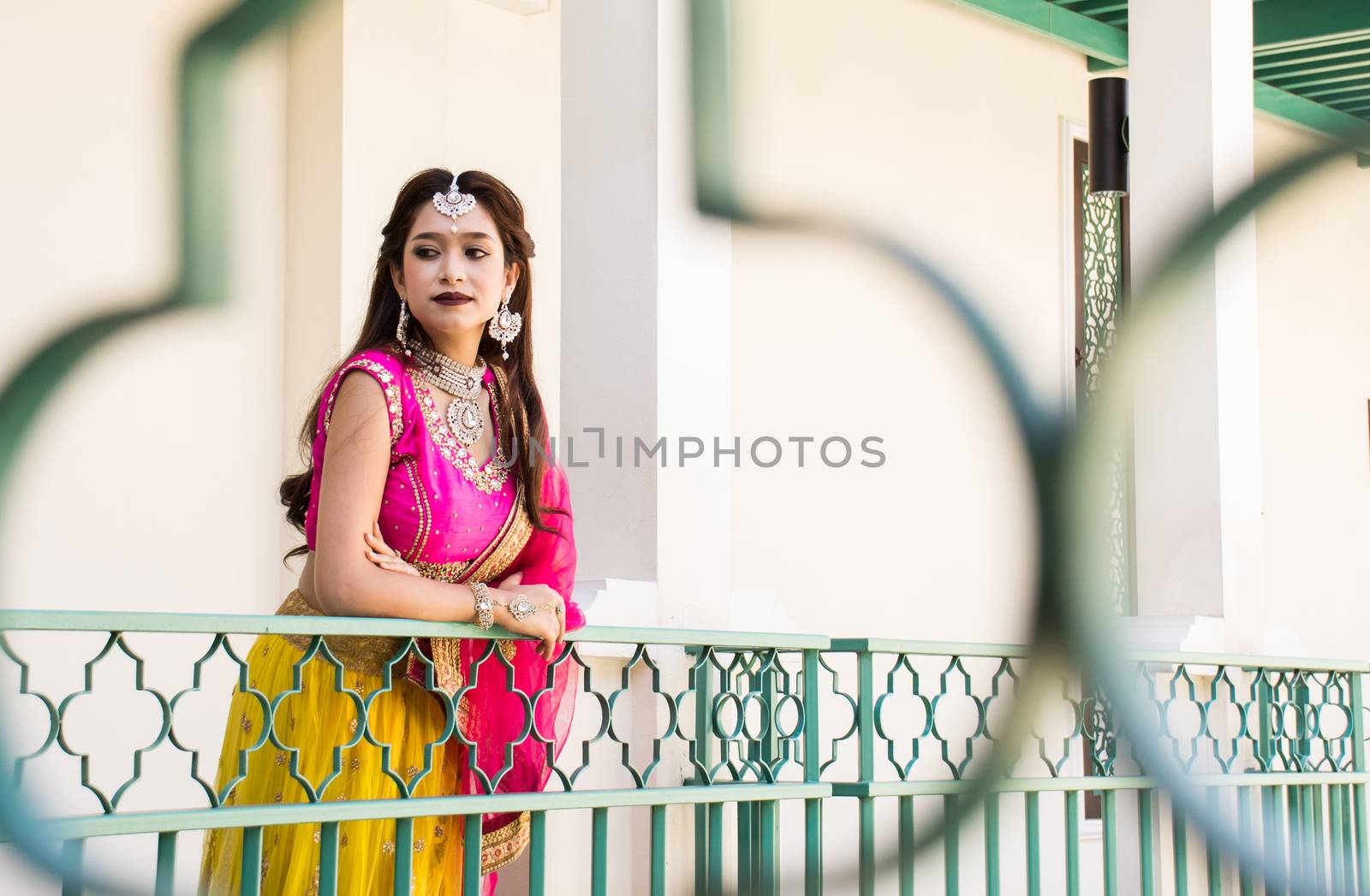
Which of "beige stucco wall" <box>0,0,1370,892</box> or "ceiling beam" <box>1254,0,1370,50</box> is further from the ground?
"ceiling beam" <box>1254,0,1370,50</box>

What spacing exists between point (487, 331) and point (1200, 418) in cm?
291

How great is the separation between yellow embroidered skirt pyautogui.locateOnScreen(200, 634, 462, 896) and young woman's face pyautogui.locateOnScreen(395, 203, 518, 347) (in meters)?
0.55

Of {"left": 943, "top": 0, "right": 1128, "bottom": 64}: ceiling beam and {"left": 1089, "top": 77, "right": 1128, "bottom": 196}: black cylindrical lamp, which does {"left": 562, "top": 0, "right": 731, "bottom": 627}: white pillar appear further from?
{"left": 943, "top": 0, "right": 1128, "bottom": 64}: ceiling beam

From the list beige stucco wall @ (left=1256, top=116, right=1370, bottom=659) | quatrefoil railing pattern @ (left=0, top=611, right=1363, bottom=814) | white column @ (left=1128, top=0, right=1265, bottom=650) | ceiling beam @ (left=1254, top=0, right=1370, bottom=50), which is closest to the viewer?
quatrefoil railing pattern @ (left=0, top=611, right=1363, bottom=814)

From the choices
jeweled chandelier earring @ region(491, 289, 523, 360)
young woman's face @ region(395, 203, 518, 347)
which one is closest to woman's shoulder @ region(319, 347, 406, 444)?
young woman's face @ region(395, 203, 518, 347)

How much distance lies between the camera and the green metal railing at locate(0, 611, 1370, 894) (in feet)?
6.50

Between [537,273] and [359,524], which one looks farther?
[537,273]

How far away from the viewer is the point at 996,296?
71cm

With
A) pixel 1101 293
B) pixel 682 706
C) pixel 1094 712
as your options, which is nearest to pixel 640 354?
pixel 682 706

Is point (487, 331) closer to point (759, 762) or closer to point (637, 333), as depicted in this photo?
point (637, 333)

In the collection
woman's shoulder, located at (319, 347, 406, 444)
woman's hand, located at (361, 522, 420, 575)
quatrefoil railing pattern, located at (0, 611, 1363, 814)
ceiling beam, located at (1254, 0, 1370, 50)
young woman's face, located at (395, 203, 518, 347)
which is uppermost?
ceiling beam, located at (1254, 0, 1370, 50)

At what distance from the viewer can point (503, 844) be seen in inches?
102

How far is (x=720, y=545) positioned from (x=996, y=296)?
287cm

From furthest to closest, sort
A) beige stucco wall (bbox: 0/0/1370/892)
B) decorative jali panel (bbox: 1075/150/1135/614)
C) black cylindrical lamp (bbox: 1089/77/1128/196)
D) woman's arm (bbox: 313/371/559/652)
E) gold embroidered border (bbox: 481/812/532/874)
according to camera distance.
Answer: decorative jali panel (bbox: 1075/150/1135/614) → black cylindrical lamp (bbox: 1089/77/1128/196) → beige stucco wall (bbox: 0/0/1370/892) → gold embroidered border (bbox: 481/812/532/874) → woman's arm (bbox: 313/371/559/652)
